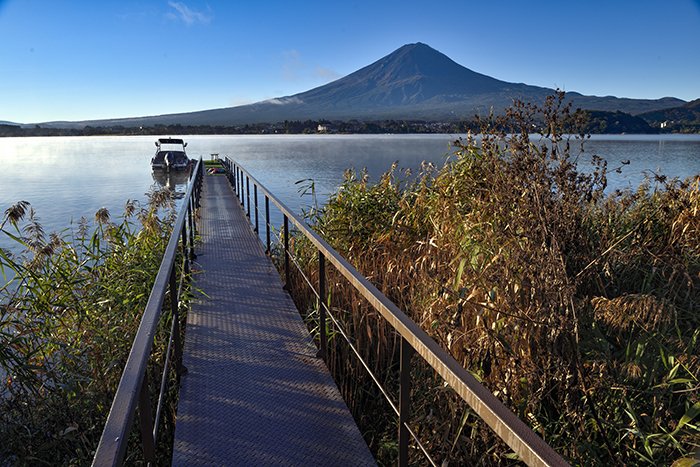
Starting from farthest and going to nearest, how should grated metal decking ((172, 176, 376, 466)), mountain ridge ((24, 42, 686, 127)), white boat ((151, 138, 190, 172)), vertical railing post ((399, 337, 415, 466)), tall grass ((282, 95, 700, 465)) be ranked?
1. mountain ridge ((24, 42, 686, 127))
2. white boat ((151, 138, 190, 172))
3. tall grass ((282, 95, 700, 465))
4. grated metal decking ((172, 176, 376, 466))
5. vertical railing post ((399, 337, 415, 466))

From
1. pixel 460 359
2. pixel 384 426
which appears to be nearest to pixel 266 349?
pixel 384 426

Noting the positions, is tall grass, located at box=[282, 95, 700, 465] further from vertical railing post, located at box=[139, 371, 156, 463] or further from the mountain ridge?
the mountain ridge

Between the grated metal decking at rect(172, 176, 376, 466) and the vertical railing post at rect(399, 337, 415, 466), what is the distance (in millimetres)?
399

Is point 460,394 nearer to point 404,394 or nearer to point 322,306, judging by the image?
point 404,394

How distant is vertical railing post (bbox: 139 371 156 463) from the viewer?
1.46 m

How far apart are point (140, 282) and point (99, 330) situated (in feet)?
3.59

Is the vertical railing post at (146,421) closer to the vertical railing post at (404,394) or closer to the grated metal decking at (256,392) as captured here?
the grated metal decking at (256,392)

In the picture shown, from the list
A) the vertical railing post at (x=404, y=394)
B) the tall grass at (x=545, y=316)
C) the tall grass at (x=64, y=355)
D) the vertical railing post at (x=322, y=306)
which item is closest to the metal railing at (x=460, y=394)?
the vertical railing post at (x=404, y=394)

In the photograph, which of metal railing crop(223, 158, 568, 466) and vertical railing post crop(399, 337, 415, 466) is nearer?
metal railing crop(223, 158, 568, 466)

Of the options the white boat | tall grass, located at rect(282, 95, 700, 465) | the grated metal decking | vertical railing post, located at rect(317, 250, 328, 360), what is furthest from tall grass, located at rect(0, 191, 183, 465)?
the white boat

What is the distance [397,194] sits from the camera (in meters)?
6.10

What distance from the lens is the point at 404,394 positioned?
1.83 metres

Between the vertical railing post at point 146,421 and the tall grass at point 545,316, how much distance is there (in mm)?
1308

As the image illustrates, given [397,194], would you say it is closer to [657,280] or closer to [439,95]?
[657,280]
